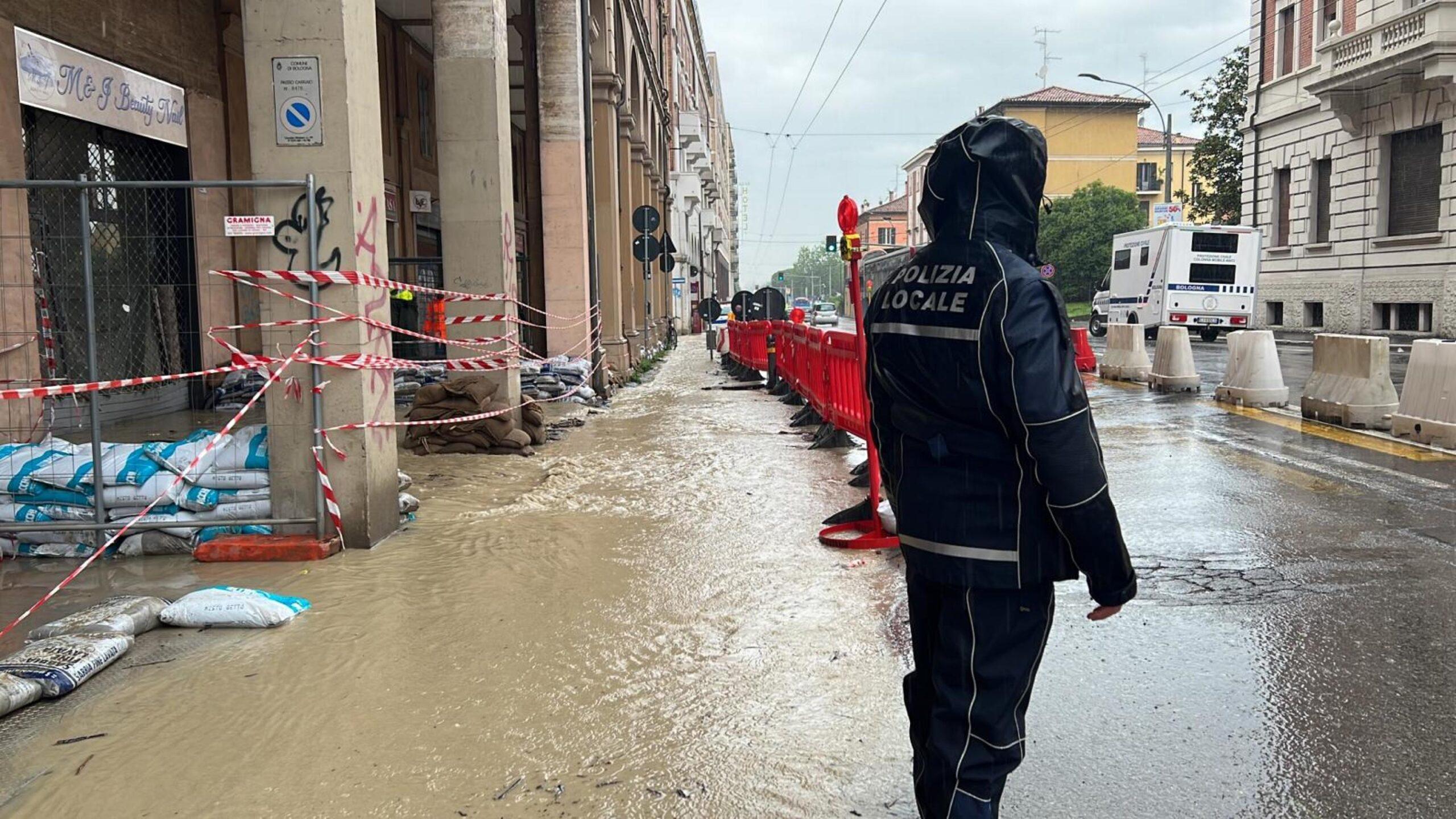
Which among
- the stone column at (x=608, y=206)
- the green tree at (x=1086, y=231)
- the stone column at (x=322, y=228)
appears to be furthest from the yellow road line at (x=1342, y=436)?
the green tree at (x=1086, y=231)

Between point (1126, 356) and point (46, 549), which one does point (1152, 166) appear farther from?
point (46, 549)

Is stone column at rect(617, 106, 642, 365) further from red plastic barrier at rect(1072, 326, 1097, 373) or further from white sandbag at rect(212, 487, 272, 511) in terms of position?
white sandbag at rect(212, 487, 272, 511)

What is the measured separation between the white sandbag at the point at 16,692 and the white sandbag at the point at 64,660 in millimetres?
32

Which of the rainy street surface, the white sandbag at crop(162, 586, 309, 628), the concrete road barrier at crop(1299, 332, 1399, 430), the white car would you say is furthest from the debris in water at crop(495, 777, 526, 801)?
the white car

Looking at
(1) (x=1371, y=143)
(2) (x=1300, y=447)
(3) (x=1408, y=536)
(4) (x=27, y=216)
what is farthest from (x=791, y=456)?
(1) (x=1371, y=143)

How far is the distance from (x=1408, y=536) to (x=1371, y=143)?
2817 cm

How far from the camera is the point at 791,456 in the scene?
998 cm

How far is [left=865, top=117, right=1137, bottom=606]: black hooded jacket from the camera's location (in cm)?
249

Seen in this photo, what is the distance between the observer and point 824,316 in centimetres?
6600

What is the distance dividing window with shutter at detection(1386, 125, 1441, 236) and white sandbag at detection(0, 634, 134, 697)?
30484mm

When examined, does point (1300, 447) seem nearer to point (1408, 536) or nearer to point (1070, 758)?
point (1408, 536)

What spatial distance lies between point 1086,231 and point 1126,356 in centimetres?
4762

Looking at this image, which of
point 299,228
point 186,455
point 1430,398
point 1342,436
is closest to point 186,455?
point 186,455

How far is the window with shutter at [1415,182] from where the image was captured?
89.8 ft
